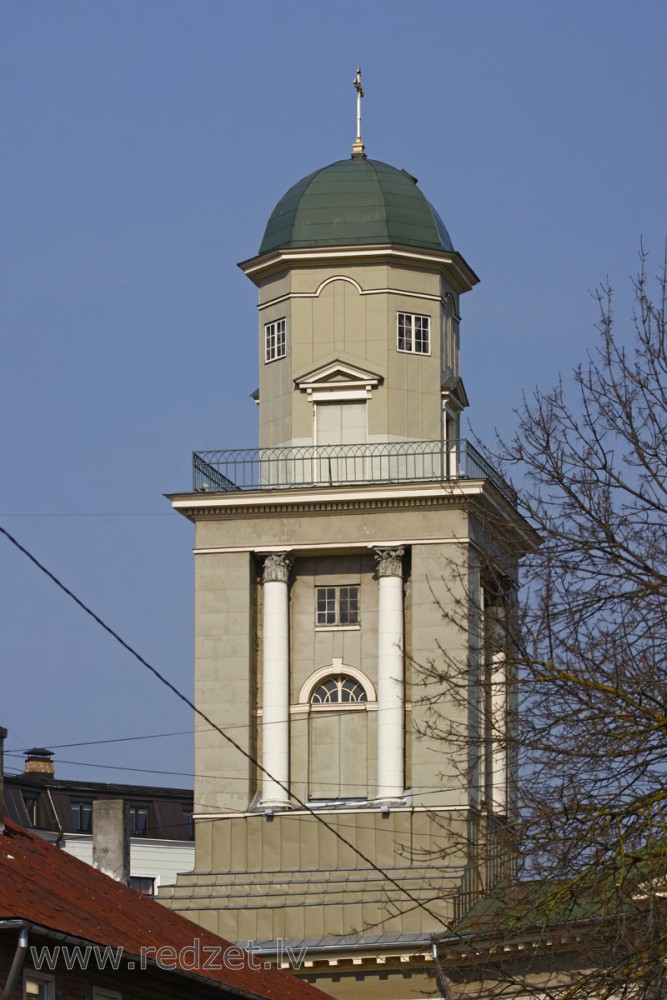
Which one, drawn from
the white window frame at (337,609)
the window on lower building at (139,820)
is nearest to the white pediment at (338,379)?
the white window frame at (337,609)

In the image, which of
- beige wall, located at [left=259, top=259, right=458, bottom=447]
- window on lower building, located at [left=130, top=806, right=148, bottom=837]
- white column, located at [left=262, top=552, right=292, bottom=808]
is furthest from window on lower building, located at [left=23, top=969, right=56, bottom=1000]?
window on lower building, located at [left=130, top=806, right=148, bottom=837]

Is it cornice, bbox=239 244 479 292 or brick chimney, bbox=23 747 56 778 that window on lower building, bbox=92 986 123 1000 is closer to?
cornice, bbox=239 244 479 292

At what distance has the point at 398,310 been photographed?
6316 cm

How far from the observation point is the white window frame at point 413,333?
6306 cm

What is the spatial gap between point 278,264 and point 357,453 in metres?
5.33

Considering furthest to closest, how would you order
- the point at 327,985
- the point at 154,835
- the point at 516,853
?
the point at 154,835, the point at 327,985, the point at 516,853

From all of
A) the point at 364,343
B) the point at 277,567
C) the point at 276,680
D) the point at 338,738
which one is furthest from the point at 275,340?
the point at 338,738

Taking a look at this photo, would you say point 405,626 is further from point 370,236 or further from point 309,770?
point 370,236

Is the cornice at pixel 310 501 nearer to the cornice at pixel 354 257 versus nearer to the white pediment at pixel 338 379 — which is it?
the white pediment at pixel 338 379

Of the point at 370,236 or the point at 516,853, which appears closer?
the point at 516,853

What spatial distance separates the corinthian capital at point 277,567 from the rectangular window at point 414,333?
6.02m

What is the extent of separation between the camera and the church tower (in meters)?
59.1

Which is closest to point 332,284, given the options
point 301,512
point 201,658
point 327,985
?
point 301,512

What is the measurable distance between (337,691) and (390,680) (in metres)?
2.06
